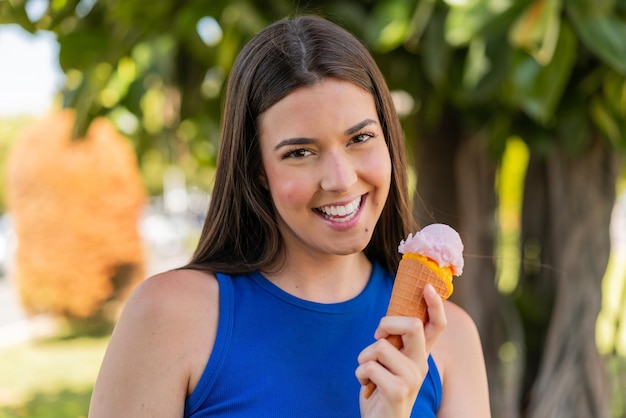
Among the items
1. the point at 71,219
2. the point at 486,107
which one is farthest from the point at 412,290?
the point at 71,219

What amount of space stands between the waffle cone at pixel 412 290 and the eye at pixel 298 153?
28 cm

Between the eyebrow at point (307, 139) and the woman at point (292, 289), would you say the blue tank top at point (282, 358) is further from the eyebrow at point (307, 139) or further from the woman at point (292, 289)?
the eyebrow at point (307, 139)

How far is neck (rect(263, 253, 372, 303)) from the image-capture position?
1770mm

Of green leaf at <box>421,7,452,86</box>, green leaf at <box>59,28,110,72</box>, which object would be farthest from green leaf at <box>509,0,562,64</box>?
green leaf at <box>59,28,110,72</box>

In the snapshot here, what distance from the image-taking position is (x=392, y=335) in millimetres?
1501

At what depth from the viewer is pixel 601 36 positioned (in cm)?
258

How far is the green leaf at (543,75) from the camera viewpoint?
2.61 meters

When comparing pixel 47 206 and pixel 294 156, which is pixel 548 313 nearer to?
pixel 294 156

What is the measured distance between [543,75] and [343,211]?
1.25 m

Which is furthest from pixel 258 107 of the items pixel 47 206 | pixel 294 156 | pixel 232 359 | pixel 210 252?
pixel 47 206

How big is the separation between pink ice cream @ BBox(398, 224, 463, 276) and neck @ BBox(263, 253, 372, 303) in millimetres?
211

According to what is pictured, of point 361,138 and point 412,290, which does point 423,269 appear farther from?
point 361,138

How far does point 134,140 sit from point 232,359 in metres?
3.20

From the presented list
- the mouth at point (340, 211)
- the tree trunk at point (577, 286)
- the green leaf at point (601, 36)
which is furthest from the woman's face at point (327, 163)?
the tree trunk at point (577, 286)
